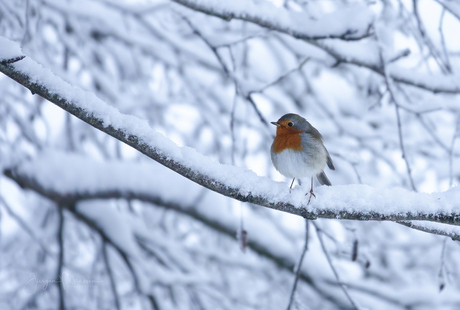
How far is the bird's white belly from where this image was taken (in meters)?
2.68

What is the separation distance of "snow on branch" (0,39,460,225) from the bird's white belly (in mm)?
758

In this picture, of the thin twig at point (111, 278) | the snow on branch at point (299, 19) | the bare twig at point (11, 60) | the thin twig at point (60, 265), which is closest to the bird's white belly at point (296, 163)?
the snow on branch at point (299, 19)

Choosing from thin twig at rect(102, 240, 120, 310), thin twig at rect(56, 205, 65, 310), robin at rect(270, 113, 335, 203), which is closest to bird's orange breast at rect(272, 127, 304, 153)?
robin at rect(270, 113, 335, 203)

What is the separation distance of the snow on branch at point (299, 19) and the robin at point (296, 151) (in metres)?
0.57

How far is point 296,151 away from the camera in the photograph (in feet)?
8.82

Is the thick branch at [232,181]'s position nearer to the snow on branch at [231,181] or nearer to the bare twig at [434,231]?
the snow on branch at [231,181]

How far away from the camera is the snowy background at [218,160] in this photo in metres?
2.43

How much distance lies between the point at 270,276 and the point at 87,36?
3583 millimetres

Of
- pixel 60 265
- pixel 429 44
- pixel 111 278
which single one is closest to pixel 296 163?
pixel 429 44

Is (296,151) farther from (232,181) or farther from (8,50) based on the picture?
(8,50)

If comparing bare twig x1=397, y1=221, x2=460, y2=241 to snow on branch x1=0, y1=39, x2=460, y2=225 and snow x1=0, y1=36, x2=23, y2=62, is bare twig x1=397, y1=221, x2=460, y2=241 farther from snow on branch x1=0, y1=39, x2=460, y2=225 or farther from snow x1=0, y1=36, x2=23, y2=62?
snow x1=0, y1=36, x2=23, y2=62

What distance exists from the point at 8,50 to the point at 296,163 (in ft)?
5.57

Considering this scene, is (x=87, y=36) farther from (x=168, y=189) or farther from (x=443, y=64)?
(x=443, y=64)

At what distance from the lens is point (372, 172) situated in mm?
5969
